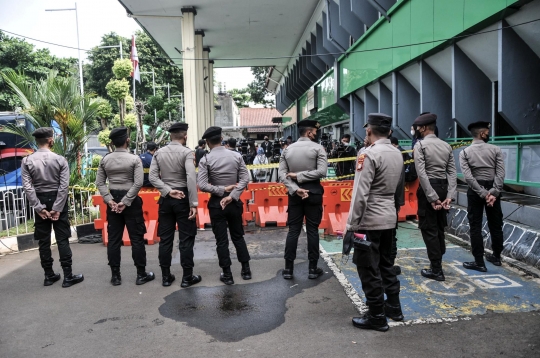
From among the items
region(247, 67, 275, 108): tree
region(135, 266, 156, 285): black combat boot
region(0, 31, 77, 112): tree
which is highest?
region(247, 67, 275, 108): tree

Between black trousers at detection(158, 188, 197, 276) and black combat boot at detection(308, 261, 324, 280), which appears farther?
black combat boot at detection(308, 261, 324, 280)

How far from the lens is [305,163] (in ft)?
17.0

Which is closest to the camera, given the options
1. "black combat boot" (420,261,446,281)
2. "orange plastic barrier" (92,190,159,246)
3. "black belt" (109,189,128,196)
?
"black combat boot" (420,261,446,281)

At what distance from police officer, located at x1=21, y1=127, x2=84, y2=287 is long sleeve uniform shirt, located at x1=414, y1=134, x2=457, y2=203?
445 centimetres

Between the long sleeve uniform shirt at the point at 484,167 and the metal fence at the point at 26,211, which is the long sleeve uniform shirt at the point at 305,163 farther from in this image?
the metal fence at the point at 26,211

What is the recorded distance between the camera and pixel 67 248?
5320 mm

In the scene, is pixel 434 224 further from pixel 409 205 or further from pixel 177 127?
pixel 409 205

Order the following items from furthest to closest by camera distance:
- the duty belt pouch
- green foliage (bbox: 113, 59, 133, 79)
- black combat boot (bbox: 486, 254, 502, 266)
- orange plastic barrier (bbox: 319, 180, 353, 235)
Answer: green foliage (bbox: 113, 59, 133, 79) → orange plastic barrier (bbox: 319, 180, 353, 235) → black combat boot (bbox: 486, 254, 502, 266) → the duty belt pouch

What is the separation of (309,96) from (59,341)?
23.5 meters

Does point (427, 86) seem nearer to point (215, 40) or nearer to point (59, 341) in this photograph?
point (59, 341)

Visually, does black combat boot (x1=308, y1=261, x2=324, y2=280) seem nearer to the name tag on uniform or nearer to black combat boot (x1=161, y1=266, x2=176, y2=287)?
black combat boot (x1=161, y1=266, x2=176, y2=287)

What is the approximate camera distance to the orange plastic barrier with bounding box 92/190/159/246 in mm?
7348

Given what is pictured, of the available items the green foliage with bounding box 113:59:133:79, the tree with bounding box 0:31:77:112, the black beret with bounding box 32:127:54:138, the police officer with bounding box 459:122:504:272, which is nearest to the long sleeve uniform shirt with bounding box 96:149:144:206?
the black beret with bounding box 32:127:54:138

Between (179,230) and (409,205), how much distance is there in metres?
5.13
